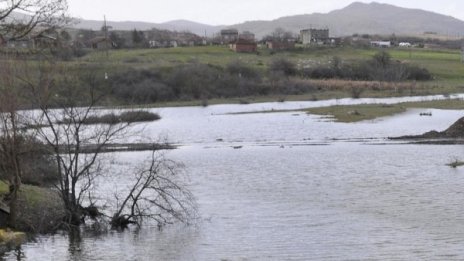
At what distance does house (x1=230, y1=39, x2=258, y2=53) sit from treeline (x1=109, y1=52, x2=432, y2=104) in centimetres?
2806

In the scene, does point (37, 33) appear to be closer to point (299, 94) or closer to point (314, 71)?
point (299, 94)

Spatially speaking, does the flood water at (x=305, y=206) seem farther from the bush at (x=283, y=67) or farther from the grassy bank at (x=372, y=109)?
the bush at (x=283, y=67)

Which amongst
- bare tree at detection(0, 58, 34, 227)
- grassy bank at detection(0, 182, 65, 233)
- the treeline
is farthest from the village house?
bare tree at detection(0, 58, 34, 227)

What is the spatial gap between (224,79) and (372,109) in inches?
1689

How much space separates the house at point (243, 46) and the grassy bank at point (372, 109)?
79662 millimetres

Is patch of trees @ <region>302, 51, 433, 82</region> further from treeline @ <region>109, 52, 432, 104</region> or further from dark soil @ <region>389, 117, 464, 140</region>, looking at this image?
dark soil @ <region>389, 117, 464, 140</region>

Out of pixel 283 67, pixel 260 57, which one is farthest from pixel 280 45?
pixel 283 67

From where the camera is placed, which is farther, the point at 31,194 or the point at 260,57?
the point at 260,57

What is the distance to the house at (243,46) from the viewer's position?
16400 cm

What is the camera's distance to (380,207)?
91.1 feet

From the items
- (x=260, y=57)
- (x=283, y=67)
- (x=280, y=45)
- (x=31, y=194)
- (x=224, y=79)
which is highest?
(x=280, y=45)

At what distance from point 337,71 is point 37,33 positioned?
122m

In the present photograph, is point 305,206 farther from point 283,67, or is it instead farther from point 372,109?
point 283,67

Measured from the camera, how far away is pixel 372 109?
259 feet
